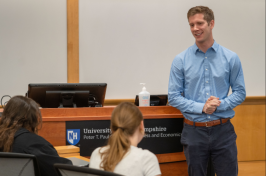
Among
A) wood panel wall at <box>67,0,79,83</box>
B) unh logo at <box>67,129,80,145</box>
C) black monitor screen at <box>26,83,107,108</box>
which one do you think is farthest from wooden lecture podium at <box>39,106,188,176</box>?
wood panel wall at <box>67,0,79,83</box>

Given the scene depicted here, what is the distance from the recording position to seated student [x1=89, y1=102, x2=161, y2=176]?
3.94 ft

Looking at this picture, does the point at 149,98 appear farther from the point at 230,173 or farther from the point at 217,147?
the point at 230,173

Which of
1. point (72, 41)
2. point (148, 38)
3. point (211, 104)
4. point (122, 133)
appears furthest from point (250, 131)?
point (122, 133)

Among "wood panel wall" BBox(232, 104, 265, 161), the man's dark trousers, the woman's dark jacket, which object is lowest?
"wood panel wall" BBox(232, 104, 265, 161)

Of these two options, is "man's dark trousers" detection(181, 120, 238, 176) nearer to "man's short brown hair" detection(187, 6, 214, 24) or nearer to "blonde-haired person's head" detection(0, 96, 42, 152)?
"man's short brown hair" detection(187, 6, 214, 24)

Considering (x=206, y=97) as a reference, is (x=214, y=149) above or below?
below

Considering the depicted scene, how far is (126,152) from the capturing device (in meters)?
1.23

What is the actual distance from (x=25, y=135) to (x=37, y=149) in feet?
0.34

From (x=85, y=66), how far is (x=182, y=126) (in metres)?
1.95

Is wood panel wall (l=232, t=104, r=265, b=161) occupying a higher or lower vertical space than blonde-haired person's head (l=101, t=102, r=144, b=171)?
lower

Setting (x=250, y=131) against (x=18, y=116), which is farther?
(x=250, y=131)

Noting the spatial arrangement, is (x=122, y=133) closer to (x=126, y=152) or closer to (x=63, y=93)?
(x=126, y=152)

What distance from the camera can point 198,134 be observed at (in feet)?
6.84

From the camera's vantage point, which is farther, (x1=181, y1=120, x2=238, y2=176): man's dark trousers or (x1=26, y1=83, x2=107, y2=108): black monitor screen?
(x1=26, y1=83, x2=107, y2=108): black monitor screen
